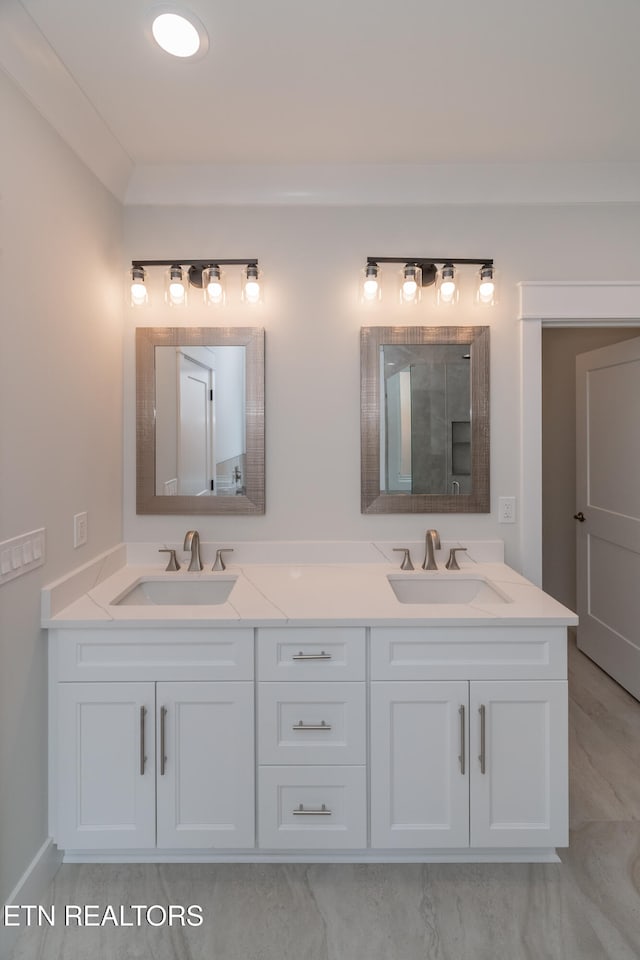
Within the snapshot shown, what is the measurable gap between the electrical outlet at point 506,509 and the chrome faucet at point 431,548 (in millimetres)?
312

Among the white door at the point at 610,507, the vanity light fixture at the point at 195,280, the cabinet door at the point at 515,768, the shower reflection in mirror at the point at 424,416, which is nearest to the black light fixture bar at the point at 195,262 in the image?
the vanity light fixture at the point at 195,280

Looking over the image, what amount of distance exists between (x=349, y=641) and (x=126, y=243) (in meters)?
1.82

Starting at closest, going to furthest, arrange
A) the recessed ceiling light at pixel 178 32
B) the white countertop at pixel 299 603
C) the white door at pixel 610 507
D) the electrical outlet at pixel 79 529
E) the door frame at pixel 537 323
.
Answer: the recessed ceiling light at pixel 178 32, the white countertop at pixel 299 603, the electrical outlet at pixel 79 529, the door frame at pixel 537 323, the white door at pixel 610 507

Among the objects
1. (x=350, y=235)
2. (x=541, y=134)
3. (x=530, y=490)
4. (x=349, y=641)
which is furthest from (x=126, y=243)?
(x=530, y=490)

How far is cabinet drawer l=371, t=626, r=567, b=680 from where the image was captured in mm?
1704

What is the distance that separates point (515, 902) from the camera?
1609 millimetres

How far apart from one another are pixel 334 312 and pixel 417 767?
1710mm

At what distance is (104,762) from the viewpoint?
1.71m

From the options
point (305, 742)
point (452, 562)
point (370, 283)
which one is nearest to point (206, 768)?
point (305, 742)

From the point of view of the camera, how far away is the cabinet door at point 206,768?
170cm

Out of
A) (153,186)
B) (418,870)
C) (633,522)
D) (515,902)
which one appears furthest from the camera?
(633,522)

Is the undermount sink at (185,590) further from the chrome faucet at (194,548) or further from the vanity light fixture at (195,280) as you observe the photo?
the vanity light fixture at (195,280)

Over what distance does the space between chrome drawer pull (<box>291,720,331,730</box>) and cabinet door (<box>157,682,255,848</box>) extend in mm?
138

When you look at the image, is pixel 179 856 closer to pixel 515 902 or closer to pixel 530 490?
pixel 515 902
